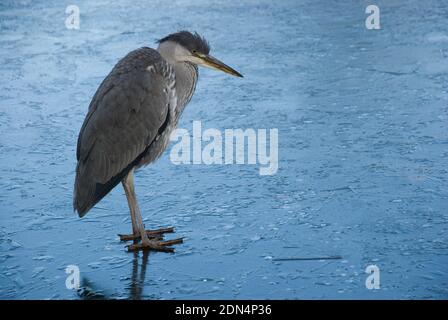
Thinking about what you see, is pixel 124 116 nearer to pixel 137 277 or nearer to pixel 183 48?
pixel 183 48

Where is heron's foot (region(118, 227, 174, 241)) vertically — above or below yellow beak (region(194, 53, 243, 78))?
below

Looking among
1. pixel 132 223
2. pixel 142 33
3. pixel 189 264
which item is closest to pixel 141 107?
pixel 132 223

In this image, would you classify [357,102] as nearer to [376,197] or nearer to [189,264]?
[376,197]

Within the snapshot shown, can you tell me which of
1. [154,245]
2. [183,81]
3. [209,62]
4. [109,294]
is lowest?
[109,294]

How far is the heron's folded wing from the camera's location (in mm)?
5148

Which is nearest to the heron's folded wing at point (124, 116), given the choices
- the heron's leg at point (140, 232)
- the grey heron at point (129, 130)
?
the grey heron at point (129, 130)

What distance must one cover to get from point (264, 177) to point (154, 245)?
125 centimetres

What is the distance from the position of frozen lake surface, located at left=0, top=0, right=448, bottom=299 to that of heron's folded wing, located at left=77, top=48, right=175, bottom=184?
17.4 inches

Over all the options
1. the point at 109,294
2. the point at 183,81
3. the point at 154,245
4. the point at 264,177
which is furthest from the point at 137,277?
the point at 264,177

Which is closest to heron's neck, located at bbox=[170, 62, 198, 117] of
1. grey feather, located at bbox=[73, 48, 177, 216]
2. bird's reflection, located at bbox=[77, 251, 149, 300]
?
grey feather, located at bbox=[73, 48, 177, 216]

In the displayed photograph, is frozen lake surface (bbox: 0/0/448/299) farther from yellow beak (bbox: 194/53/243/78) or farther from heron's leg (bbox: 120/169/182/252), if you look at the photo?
yellow beak (bbox: 194/53/243/78)

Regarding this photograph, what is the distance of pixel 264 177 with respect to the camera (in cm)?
607
